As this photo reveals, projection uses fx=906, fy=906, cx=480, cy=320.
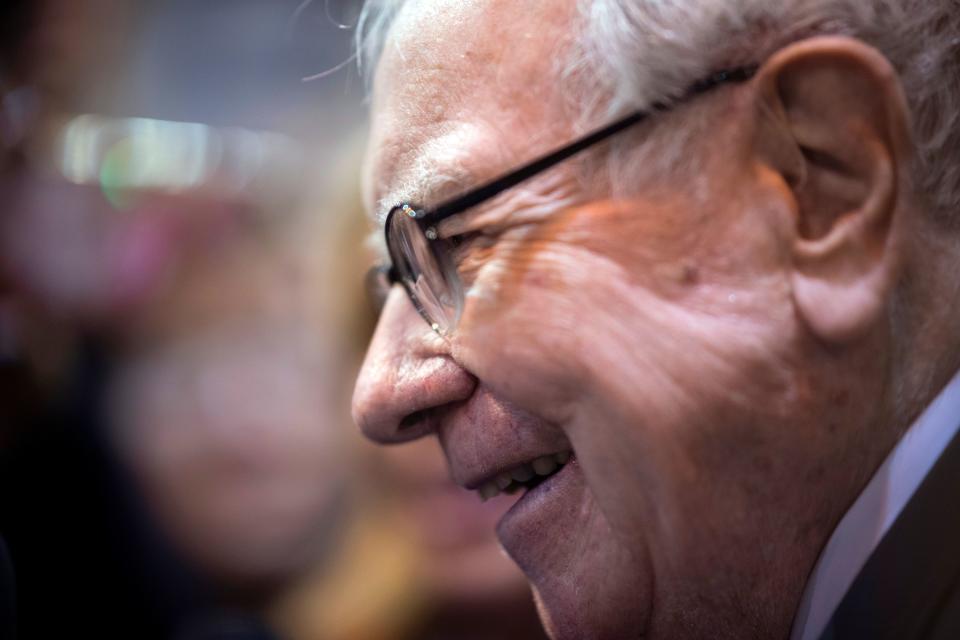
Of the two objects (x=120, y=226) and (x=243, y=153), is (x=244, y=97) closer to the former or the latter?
(x=243, y=153)

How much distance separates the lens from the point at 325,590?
2.01m

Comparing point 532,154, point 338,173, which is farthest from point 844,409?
point 338,173

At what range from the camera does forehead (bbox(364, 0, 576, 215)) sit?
88 cm

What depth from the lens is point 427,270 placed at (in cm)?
100

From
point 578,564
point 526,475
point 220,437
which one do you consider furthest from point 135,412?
point 578,564

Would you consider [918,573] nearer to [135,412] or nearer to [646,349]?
[646,349]

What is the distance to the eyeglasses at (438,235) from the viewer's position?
84 centimetres

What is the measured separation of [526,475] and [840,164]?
19.9 inches

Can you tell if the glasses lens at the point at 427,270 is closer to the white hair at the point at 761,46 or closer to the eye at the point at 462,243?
the eye at the point at 462,243

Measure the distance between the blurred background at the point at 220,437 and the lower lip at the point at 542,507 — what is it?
2.43ft

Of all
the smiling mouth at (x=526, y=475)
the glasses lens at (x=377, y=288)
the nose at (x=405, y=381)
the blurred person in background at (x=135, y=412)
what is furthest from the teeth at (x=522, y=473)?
the blurred person in background at (x=135, y=412)

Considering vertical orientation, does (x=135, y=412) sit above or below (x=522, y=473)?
above

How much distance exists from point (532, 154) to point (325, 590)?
141 centimetres

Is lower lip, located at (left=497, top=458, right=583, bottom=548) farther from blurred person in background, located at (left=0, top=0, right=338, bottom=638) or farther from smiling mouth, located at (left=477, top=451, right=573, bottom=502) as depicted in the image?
blurred person in background, located at (left=0, top=0, right=338, bottom=638)
